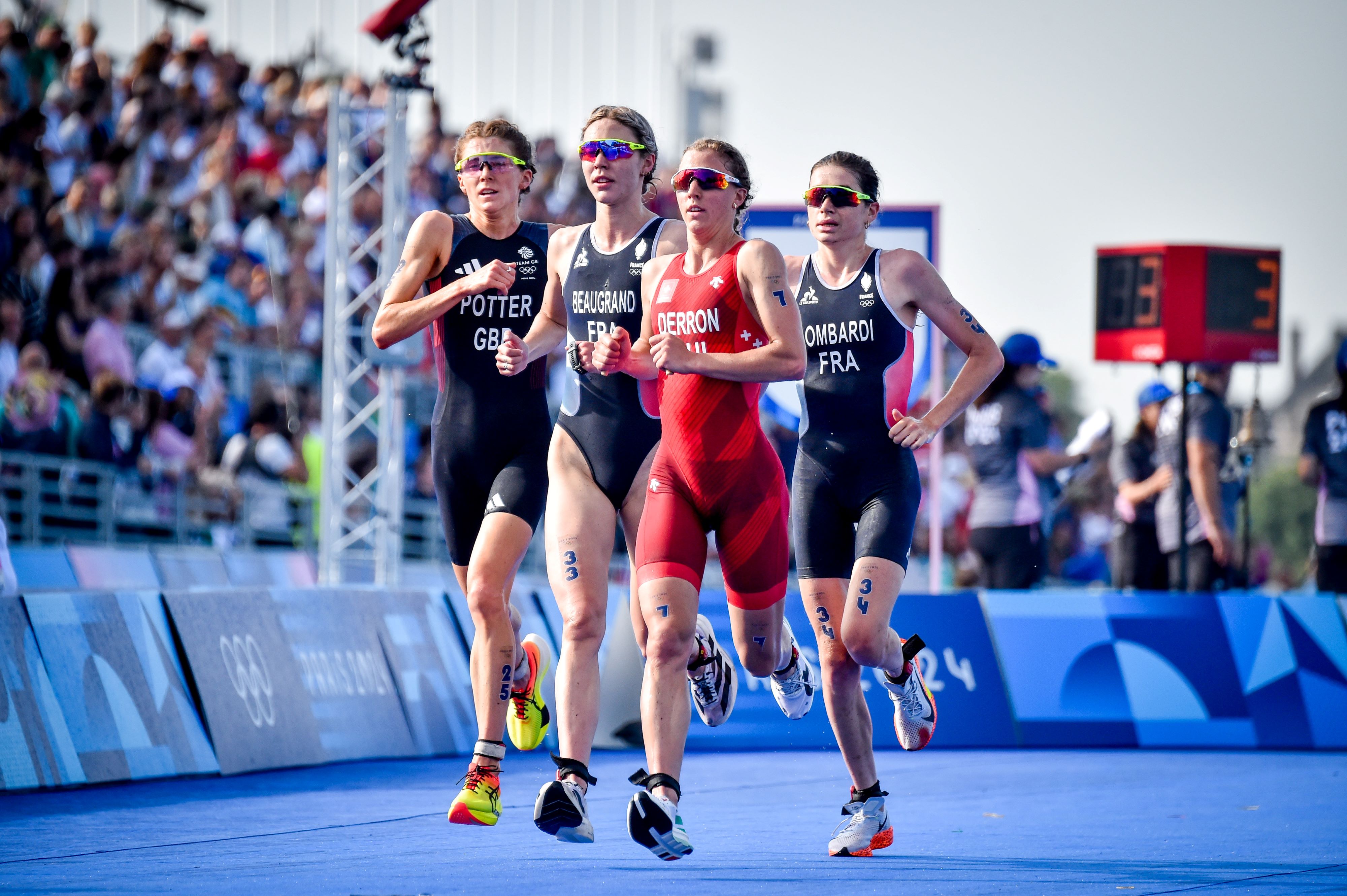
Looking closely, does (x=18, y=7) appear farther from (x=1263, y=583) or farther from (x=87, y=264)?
(x=1263, y=583)

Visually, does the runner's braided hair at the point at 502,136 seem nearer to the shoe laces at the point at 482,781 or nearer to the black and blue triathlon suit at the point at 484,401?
the black and blue triathlon suit at the point at 484,401

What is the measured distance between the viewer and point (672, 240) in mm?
6973

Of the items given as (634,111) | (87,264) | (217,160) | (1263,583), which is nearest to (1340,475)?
(634,111)

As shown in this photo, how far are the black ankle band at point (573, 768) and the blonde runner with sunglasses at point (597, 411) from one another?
0.12 meters

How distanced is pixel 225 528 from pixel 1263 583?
23.8 metres

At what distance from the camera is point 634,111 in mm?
7121

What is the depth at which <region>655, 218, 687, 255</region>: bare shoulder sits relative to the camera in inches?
273

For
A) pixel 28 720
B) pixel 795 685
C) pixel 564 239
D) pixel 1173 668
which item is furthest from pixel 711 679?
pixel 1173 668

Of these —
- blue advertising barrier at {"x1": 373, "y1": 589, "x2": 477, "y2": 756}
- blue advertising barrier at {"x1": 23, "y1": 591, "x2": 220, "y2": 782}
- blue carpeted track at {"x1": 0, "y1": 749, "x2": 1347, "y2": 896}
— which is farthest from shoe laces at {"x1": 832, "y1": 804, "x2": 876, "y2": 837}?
blue advertising barrier at {"x1": 373, "y1": 589, "x2": 477, "y2": 756}

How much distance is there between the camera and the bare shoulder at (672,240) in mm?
6938

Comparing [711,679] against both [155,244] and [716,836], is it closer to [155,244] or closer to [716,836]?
[716,836]

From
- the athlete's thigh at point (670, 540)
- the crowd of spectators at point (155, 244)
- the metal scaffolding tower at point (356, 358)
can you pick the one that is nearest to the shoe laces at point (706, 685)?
the athlete's thigh at point (670, 540)

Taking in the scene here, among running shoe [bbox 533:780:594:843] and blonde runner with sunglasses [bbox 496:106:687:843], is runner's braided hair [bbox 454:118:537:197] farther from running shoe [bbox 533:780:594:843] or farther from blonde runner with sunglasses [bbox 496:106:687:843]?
running shoe [bbox 533:780:594:843]

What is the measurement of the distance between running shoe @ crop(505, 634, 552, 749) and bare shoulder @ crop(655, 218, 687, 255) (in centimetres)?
212
